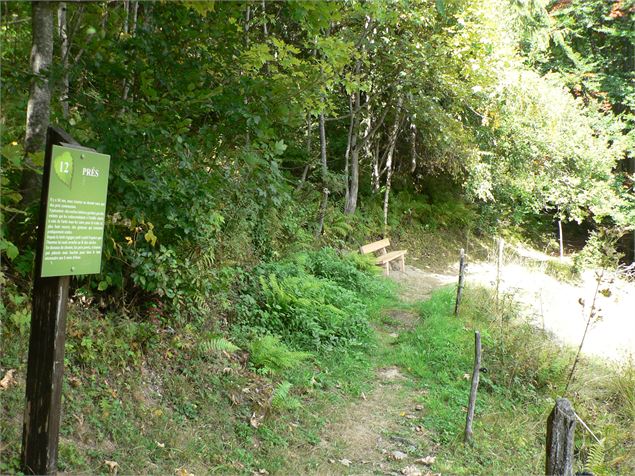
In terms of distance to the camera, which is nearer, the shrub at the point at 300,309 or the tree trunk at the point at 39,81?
the tree trunk at the point at 39,81

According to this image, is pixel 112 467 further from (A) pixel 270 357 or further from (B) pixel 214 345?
(A) pixel 270 357

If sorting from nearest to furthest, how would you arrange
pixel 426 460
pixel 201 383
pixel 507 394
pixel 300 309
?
pixel 426 460 → pixel 201 383 → pixel 507 394 → pixel 300 309

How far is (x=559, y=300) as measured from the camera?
11.8 metres

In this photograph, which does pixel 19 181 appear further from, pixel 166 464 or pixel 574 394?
pixel 574 394

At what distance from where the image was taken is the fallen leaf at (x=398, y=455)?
5.10 m

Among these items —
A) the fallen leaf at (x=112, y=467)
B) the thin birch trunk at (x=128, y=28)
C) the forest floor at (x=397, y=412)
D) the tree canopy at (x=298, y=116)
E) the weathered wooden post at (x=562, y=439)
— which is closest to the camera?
the weathered wooden post at (x=562, y=439)

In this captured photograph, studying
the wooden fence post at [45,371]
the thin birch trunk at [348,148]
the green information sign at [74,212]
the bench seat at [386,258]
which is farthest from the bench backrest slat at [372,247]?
the wooden fence post at [45,371]

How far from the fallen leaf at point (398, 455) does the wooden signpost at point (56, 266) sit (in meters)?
3.16

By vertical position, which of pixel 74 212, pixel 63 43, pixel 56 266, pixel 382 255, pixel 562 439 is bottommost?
pixel 562 439

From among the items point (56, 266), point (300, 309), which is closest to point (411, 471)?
point (300, 309)

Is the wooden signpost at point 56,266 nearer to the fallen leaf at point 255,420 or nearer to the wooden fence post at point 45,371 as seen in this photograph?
the wooden fence post at point 45,371

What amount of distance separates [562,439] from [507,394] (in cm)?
337

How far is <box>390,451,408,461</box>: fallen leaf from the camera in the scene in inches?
201

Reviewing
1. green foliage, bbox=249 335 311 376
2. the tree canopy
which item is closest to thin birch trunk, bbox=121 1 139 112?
the tree canopy
